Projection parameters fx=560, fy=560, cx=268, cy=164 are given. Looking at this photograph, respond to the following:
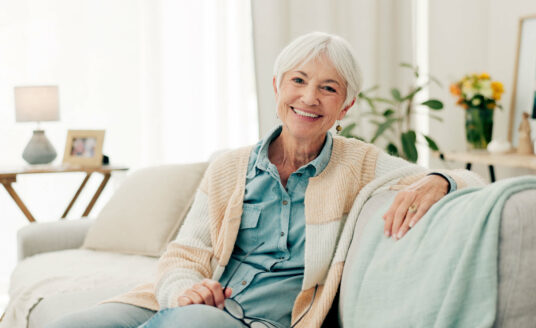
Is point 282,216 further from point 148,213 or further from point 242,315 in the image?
point 148,213

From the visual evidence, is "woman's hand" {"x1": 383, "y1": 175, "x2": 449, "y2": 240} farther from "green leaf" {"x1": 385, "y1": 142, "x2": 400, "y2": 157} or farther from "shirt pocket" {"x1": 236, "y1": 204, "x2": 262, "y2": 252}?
"green leaf" {"x1": 385, "y1": 142, "x2": 400, "y2": 157}

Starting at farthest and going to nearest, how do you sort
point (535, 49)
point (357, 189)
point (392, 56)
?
1. point (392, 56)
2. point (535, 49)
3. point (357, 189)

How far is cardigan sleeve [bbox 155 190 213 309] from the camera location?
4.62 ft

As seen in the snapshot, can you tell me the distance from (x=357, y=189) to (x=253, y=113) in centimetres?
242

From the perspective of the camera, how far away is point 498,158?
10.2 feet

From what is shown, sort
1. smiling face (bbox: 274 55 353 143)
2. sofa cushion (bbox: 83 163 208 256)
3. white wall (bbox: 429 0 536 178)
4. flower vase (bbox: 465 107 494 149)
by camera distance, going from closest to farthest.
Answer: smiling face (bbox: 274 55 353 143) → sofa cushion (bbox: 83 163 208 256) → flower vase (bbox: 465 107 494 149) → white wall (bbox: 429 0 536 178)

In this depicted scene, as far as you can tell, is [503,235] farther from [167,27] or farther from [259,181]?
[167,27]

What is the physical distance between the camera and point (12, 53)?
3.50 m

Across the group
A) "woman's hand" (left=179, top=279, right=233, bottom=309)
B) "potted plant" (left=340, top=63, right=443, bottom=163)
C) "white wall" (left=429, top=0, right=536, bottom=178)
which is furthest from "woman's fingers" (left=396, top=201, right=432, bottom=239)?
"white wall" (left=429, top=0, right=536, bottom=178)

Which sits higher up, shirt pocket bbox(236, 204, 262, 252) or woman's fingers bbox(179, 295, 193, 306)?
shirt pocket bbox(236, 204, 262, 252)

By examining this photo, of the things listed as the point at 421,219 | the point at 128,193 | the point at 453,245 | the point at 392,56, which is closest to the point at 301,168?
the point at 421,219

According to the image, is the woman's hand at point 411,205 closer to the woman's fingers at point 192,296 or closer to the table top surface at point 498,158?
the woman's fingers at point 192,296

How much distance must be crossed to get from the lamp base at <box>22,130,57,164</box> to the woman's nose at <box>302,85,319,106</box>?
2210 millimetres

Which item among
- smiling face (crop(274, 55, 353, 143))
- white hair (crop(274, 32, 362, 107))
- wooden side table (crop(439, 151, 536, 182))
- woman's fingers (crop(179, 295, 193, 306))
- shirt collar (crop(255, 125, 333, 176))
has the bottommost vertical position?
wooden side table (crop(439, 151, 536, 182))
